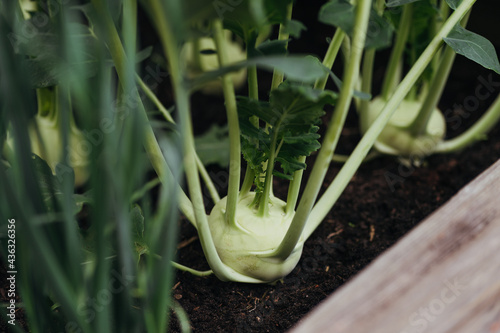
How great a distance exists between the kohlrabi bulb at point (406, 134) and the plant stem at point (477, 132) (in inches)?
1.0

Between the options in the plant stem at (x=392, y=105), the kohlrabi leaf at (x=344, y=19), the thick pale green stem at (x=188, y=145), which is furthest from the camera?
the plant stem at (x=392, y=105)

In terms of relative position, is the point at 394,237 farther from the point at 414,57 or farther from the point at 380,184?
the point at 414,57

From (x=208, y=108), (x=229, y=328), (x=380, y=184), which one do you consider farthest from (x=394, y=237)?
(x=208, y=108)

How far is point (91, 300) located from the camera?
429mm

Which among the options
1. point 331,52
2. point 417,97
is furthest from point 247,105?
point 417,97

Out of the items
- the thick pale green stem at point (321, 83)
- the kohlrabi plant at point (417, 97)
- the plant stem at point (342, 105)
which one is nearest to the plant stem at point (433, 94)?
the kohlrabi plant at point (417, 97)

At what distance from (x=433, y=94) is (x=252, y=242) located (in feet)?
1.41

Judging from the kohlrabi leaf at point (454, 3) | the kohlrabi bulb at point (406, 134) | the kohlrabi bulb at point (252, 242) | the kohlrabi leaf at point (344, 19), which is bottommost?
the kohlrabi bulb at point (406, 134)

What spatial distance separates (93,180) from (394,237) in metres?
0.56

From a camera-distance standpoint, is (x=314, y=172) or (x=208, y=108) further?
(x=208, y=108)

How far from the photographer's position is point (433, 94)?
0.87 m

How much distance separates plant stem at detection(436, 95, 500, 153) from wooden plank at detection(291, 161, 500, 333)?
49cm

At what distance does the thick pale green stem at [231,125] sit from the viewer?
53 centimetres

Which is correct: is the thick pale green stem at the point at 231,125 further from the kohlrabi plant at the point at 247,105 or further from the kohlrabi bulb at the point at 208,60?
the kohlrabi bulb at the point at 208,60
